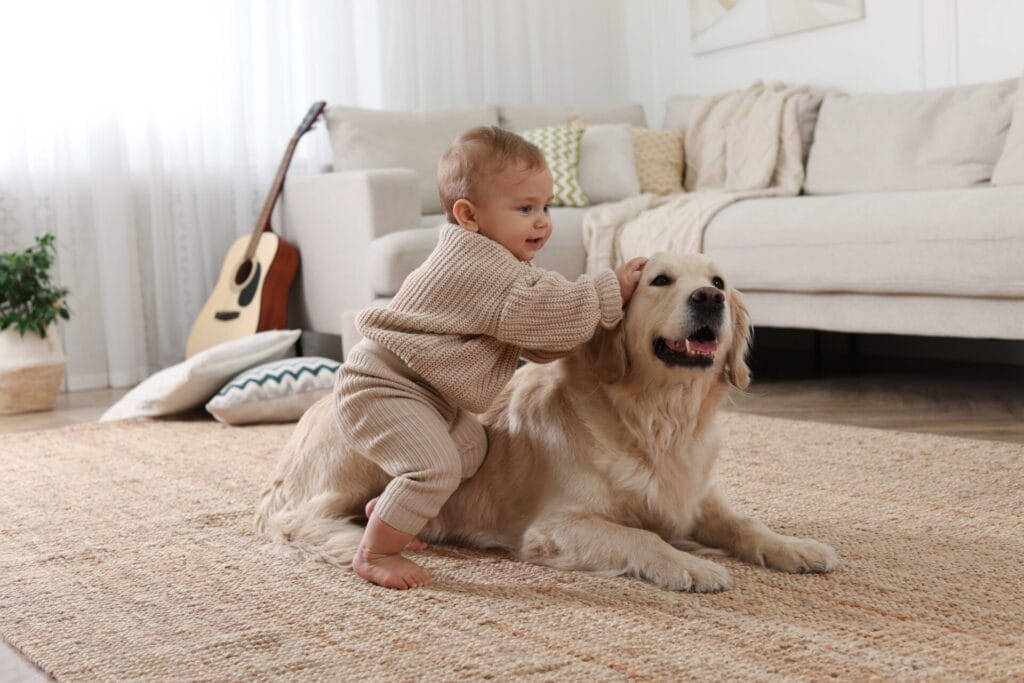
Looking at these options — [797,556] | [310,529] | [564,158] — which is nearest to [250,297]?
[564,158]

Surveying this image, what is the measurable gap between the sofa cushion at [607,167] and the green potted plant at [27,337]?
2.02 meters

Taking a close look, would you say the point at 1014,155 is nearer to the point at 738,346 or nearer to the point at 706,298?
the point at 738,346

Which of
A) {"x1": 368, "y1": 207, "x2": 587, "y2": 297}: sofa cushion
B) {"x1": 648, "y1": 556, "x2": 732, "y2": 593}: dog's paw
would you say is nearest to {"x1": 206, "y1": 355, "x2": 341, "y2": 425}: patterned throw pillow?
{"x1": 368, "y1": 207, "x2": 587, "y2": 297}: sofa cushion

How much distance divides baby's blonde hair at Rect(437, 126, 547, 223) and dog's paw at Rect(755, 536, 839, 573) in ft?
2.22

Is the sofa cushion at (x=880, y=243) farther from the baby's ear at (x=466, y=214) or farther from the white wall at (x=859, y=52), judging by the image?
the baby's ear at (x=466, y=214)

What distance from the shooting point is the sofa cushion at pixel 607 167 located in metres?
4.48

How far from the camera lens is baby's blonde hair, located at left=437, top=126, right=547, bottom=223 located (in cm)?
174

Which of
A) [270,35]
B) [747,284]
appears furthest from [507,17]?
[747,284]

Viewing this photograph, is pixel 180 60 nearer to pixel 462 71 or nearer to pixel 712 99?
pixel 462 71

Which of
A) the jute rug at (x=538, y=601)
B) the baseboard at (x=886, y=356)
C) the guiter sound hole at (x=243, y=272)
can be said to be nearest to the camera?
the jute rug at (x=538, y=601)

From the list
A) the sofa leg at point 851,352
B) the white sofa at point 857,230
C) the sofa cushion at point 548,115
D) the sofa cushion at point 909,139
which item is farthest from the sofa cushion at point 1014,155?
the sofa cushion at point 548,115

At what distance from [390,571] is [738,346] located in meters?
0.63

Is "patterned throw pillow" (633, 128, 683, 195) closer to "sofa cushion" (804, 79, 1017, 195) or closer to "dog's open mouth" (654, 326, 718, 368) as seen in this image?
"sofa cushion" (804, 79, 1017, 195)

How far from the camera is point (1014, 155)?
3559 millimetres
